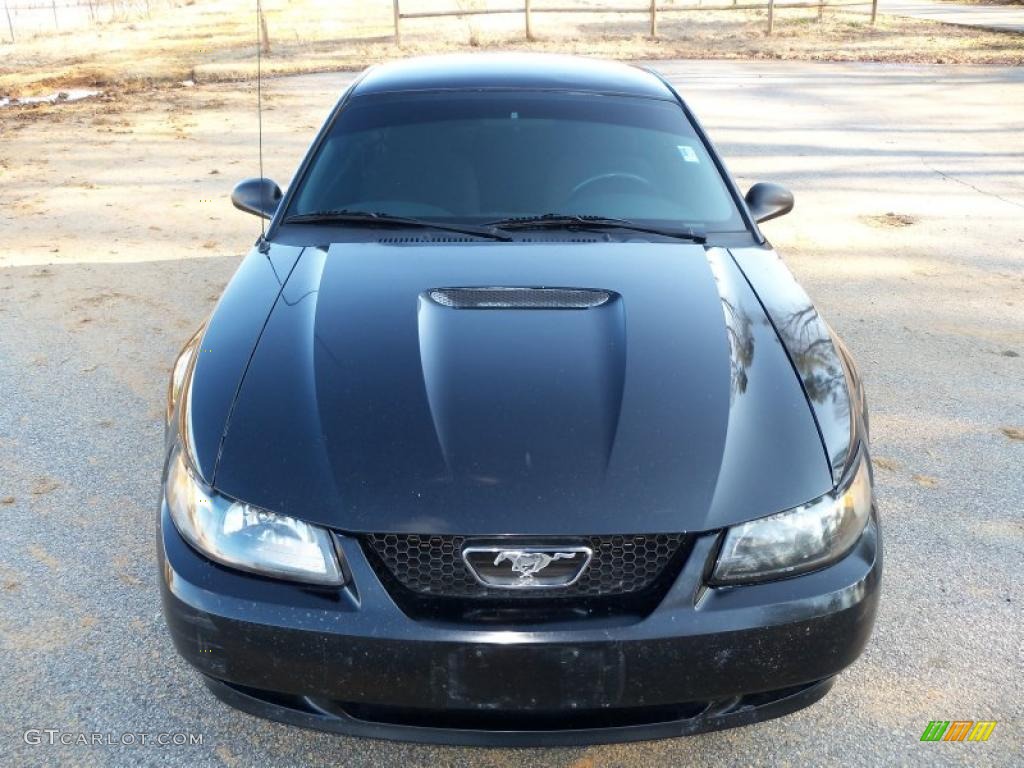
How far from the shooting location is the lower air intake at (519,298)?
107 inches

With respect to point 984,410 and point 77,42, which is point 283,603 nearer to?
point 984,410

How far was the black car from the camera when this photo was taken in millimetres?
1989

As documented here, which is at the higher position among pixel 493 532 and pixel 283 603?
pixel 493 532

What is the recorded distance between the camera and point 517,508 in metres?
2.03

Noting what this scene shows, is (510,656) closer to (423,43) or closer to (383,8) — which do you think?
(423,43)

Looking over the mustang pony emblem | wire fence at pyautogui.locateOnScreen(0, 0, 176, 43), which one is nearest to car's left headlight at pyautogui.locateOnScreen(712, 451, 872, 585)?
the mustang pony emblem

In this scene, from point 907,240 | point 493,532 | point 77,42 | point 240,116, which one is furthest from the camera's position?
point 77,42

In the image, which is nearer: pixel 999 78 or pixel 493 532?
pixel 493 532

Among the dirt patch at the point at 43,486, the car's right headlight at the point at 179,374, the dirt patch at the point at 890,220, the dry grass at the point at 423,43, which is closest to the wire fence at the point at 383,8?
the dry grass at the point at 423,43

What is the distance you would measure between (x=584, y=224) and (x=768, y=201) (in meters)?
0.88

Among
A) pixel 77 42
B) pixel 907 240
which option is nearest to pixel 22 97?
pixel 77 42

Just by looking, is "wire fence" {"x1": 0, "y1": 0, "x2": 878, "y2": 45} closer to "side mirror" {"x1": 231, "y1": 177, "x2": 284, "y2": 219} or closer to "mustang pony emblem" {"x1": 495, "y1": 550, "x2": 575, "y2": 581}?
"side mirror" {"x1": 231, "y1": 177, "x2": 284, "y2": 219}

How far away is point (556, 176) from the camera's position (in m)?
3.46

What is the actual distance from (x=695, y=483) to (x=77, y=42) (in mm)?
23118
